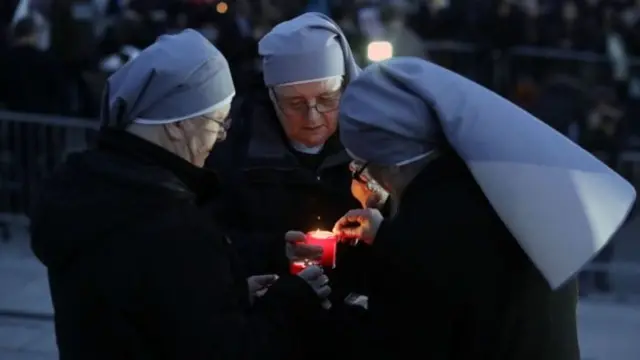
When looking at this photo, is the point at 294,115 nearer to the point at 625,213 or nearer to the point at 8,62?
the point at 625,213

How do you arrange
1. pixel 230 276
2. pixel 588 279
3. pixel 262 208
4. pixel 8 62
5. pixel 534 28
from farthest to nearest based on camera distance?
pixel 534 28 < pixel 8 62 < pixel 588 279 < pixel 262 208 < pixel 230 276

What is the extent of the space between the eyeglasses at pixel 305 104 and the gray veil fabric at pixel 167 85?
827mm

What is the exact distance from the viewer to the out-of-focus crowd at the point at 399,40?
937 centimetres

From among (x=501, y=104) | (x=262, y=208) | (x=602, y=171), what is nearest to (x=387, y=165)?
(x=501, y=104)

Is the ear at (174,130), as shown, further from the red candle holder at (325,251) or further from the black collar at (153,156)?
the red candle holder at (325,251)

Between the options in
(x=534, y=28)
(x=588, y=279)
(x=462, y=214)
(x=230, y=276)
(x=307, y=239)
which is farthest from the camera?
(x=534, y=28)

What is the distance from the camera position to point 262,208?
11.0 feet

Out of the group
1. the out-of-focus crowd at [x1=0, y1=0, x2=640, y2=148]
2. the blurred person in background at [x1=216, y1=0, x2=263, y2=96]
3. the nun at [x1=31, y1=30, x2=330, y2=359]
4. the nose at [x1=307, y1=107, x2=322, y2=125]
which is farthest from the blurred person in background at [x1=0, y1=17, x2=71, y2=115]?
the nun at [x1=31, y1=30, x2=330, y2=359]

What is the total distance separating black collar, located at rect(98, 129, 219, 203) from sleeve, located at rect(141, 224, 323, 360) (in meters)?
0.16

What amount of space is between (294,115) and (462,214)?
1.16 meters

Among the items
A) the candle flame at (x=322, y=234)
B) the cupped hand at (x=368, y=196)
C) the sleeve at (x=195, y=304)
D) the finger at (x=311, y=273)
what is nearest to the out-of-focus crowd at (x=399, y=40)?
the cupped hand at (x=368, y=196)

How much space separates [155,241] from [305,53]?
1.05m

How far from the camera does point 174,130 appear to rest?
8.32 ft

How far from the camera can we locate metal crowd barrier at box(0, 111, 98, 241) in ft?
28.2
